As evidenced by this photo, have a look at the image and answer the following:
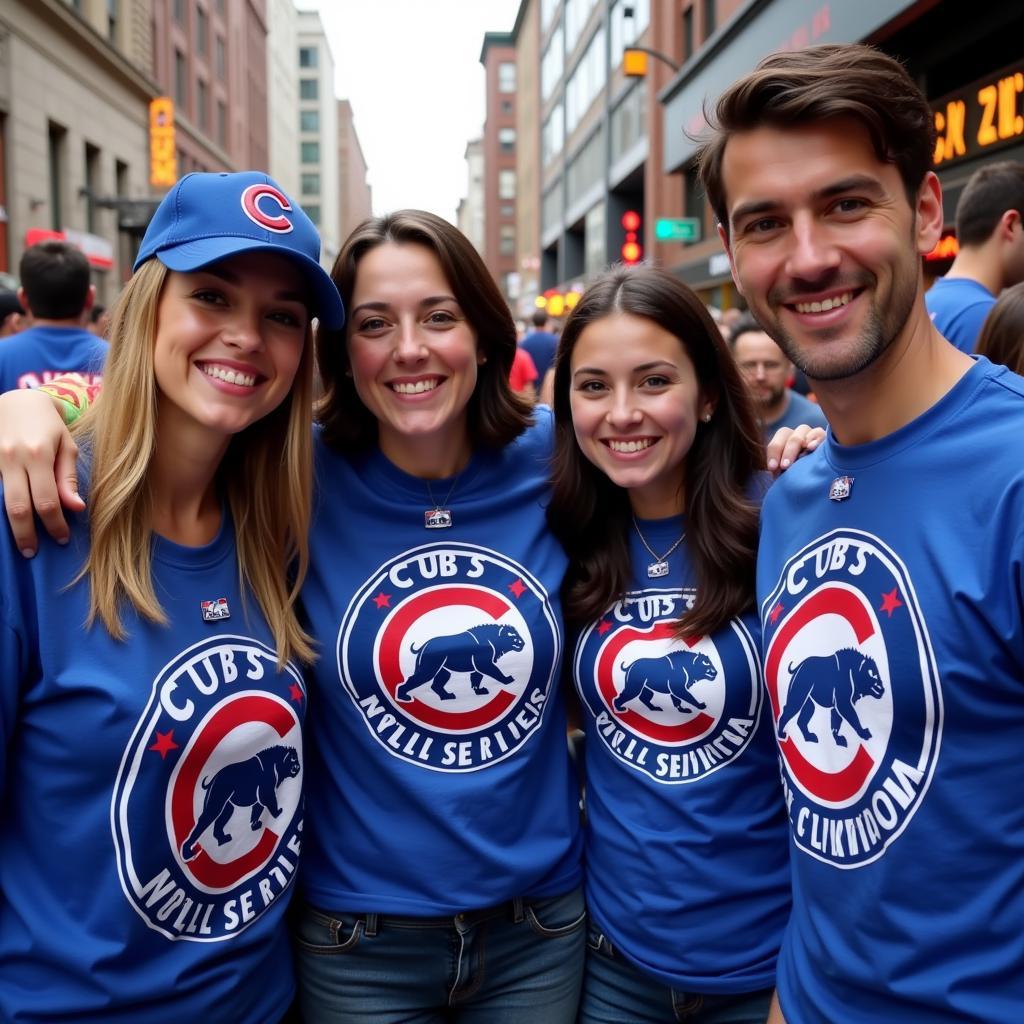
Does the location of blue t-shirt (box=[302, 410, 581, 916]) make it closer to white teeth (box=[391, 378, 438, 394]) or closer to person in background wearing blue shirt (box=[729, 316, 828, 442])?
white teeth (box=[391, 378, 438, 394])

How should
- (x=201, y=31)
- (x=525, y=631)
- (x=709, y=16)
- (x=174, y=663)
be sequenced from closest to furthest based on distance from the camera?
(x=174, y=663), (x=525, y=631), (x=709, y=16), (x=201, y=31)

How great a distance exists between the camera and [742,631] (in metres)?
2.29

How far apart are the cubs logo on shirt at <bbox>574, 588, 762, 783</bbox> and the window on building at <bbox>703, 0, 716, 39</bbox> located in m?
20.2

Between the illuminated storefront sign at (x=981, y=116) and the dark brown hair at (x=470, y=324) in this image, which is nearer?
the dark brown hair at (x=470, y=324)

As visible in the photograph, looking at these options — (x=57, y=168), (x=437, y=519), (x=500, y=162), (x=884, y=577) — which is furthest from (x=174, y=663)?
(x=500, y=162)

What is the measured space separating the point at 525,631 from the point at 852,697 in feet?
2.77

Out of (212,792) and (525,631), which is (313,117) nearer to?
A: (525,631)

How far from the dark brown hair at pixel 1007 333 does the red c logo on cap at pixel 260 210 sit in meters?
1.80

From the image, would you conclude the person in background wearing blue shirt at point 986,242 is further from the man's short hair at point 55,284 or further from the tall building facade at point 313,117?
the tall building facade at point 313,117

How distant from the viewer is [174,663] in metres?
1.89

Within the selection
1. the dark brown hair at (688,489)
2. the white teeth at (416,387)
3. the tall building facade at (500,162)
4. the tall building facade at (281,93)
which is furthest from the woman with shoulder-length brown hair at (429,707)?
the tall building facade at (500,162)

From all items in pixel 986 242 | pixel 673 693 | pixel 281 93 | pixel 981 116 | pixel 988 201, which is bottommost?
pixel 673 693

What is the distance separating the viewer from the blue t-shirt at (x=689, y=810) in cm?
218

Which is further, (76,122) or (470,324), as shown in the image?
(76,122)
